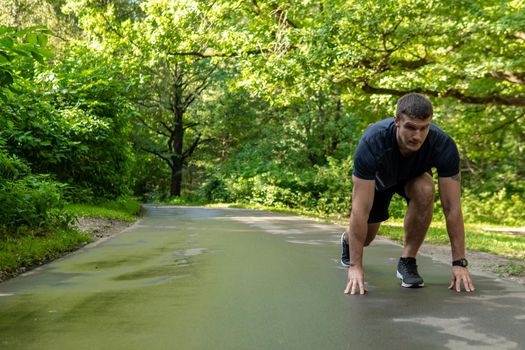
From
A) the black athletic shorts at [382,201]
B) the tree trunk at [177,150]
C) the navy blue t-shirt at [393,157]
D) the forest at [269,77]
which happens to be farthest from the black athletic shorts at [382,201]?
the tree trunk at [177,150]

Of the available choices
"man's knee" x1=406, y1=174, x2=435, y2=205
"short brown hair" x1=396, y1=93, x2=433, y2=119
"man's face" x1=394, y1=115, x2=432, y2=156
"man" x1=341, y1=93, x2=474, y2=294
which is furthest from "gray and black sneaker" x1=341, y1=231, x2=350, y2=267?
"short brown hair" x1=396, y1=93, x2=433, y2=119

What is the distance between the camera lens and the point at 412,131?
407cm

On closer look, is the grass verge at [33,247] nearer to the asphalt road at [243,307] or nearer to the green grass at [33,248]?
the green grass at [33,248]

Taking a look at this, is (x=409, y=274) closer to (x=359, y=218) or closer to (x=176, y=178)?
(x=359, y=218)

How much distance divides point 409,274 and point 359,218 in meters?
0.84

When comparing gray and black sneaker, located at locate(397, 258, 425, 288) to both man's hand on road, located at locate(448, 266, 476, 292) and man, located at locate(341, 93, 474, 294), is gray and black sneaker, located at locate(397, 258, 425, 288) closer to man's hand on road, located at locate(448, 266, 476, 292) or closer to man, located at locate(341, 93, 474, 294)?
man, located at locate(341, 93, 474, 294)

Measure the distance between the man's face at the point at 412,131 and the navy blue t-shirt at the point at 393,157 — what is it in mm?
107

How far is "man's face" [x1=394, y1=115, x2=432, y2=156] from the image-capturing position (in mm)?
4035

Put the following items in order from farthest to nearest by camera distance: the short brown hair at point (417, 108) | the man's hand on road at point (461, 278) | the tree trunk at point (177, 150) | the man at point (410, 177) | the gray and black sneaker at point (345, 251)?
the tree trunk at point (177, 150), the gray and black sneaker at point (345, 251), the man's hand on road at point (461, 278), the man at point (410, 177), the short brown hair at point (417, 108)

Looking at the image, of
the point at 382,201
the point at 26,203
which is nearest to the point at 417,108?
the point at 382,201

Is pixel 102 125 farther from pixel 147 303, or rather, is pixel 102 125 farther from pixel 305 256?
pixel 147 303

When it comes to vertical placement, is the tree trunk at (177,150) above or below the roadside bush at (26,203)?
above

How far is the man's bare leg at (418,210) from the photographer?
459 cm

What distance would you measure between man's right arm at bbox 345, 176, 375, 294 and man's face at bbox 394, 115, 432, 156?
37cm
